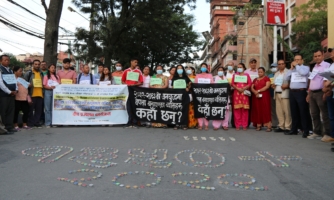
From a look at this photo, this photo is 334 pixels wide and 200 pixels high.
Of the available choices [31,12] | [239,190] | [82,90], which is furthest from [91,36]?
[239,190]

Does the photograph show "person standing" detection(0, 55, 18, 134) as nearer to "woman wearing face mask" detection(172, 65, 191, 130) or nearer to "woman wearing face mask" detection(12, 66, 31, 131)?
"woman wearing face mask" detection(12, 66, 31, 131)

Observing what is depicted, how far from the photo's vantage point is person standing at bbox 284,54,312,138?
26.2 ft

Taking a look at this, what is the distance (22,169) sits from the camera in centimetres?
457

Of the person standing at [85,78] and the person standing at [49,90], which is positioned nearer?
the person standing at [49,90]

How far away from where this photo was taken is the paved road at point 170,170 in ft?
11.7

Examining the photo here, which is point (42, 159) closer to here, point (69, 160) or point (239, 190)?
point (69, 160)

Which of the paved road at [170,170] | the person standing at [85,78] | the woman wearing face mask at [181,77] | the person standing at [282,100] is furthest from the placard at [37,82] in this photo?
the person standing at [282,100]

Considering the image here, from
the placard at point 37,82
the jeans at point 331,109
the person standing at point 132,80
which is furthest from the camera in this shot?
the person standing at point 132,80

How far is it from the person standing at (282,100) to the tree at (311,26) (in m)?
24.2

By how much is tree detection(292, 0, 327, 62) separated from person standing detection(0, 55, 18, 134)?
28289 mm

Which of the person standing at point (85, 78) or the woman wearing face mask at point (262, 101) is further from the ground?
the person standing at point (85, 78)

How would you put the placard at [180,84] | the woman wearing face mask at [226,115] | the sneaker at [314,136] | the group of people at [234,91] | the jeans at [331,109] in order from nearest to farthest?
the jeans at [331,109] → the sneaker at [314,136] → the group of people at [234,91] → the woman wearing face mask at [226,115] → the placard at [180,84]

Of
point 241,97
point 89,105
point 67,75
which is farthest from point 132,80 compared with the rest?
point 241,97

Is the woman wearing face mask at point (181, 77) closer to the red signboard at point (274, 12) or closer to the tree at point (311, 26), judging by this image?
the red signboard at point (274, 12)
